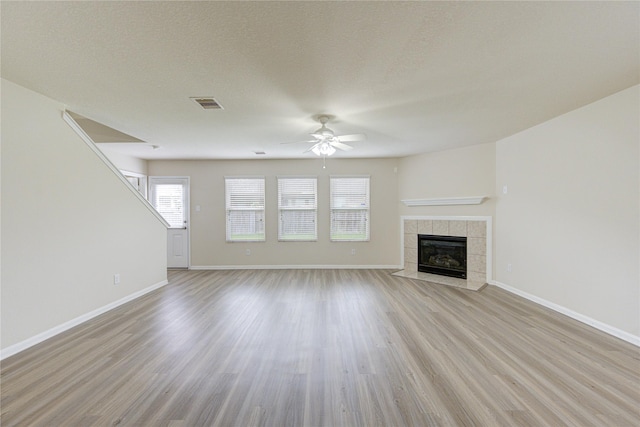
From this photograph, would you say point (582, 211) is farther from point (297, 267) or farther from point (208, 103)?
point (297, 267)

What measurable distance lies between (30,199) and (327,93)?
3.15 meters

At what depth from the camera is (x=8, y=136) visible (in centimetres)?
234

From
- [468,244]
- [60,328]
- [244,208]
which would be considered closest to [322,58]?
[60,328]

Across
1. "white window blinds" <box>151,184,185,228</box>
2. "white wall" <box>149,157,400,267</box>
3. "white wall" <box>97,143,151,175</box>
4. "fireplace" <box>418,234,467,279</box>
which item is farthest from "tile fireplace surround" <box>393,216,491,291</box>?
"white wall" <box>97,143,151,175</box>

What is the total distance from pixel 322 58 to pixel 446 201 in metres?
4.01

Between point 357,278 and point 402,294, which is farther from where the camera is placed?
point 357,278

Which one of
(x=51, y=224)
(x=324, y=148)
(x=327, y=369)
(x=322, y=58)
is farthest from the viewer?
(x=324, y=148)

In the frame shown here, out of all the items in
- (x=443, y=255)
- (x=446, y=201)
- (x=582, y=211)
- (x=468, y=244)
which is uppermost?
(x=446, y=201)

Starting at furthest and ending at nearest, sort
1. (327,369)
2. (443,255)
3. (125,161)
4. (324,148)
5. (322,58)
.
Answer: (125,161) < (443,255) < (324,148) < (327,369) < (322,58)

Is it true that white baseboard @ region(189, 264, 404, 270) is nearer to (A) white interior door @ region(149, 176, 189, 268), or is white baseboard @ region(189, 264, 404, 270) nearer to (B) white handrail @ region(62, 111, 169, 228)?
(A) white interior door @ region(149, 176, 189, 268)

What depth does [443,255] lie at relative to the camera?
16.9 ft

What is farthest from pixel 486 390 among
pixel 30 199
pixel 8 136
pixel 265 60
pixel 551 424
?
pixel 8 136

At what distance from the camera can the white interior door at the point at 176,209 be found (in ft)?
19.5

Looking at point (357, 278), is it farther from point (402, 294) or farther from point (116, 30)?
point (116, 30)
